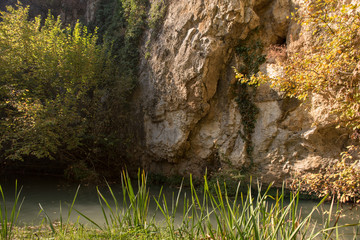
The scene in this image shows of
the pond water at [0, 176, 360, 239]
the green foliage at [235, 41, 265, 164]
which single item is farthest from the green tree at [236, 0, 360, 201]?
the green foliage at [235, 41, 265, 164]

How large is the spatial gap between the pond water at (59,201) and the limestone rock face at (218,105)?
1.39 meters

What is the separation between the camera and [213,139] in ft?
31.8

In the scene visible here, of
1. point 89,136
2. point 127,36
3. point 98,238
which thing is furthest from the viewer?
point 127,36

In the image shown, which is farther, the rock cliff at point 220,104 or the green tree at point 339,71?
the rock cliff at point 220,104

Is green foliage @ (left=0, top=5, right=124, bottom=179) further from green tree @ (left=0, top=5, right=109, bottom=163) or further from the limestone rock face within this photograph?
the limestone rock face

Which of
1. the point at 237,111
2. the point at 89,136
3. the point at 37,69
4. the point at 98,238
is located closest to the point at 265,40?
the point at 237,111

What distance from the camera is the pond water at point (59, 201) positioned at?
582cm

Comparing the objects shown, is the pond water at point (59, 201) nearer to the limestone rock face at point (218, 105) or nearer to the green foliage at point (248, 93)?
the limestone rock face at point (218, 105)

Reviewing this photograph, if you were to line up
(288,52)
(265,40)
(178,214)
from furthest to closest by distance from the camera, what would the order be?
(265,40), (288,52), (178,214)

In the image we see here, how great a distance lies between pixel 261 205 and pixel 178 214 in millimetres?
4440

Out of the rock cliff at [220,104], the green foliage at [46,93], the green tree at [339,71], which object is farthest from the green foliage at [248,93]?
the green foliage at [46,93]

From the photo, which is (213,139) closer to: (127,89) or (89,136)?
(127,89)

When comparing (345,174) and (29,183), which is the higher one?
(345,174)

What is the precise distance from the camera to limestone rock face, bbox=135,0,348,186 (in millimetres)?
8312
